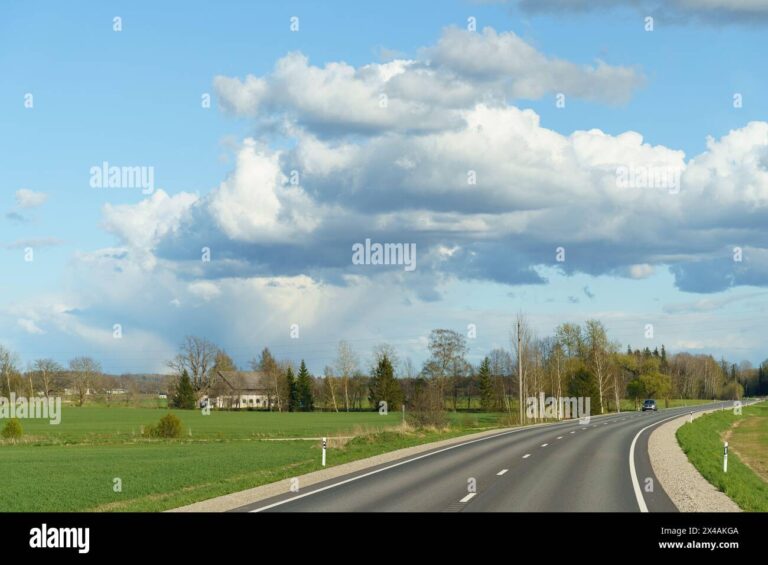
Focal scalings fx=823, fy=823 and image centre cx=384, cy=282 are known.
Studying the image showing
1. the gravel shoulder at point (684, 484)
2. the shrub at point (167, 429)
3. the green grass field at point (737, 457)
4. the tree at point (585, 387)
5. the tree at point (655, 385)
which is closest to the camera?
the gravel shoulder at point (684, 484)

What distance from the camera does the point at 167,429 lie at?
6481 centimetres

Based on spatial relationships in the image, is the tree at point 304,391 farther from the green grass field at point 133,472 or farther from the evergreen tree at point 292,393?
the green grass field at point 133,472

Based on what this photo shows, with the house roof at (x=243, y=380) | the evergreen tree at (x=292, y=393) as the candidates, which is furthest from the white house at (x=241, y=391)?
the evergreen tree at (x=292, y=393)

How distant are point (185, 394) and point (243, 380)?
142ft

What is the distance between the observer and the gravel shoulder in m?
16.7

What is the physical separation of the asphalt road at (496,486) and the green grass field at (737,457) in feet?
5.64

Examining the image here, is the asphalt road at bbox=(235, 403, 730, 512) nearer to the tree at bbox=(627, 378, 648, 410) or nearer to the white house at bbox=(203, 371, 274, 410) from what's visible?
the tree at bbox=(627, 378, 648, 410)

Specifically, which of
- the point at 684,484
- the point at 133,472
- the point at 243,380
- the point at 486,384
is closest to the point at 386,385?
the point at 486,384

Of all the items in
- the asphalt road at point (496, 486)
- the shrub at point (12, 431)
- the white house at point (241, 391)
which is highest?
the asphalt road at point (496, 486)

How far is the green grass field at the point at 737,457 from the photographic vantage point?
19484mm

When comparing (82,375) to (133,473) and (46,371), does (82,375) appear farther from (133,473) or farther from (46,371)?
(133,473)
